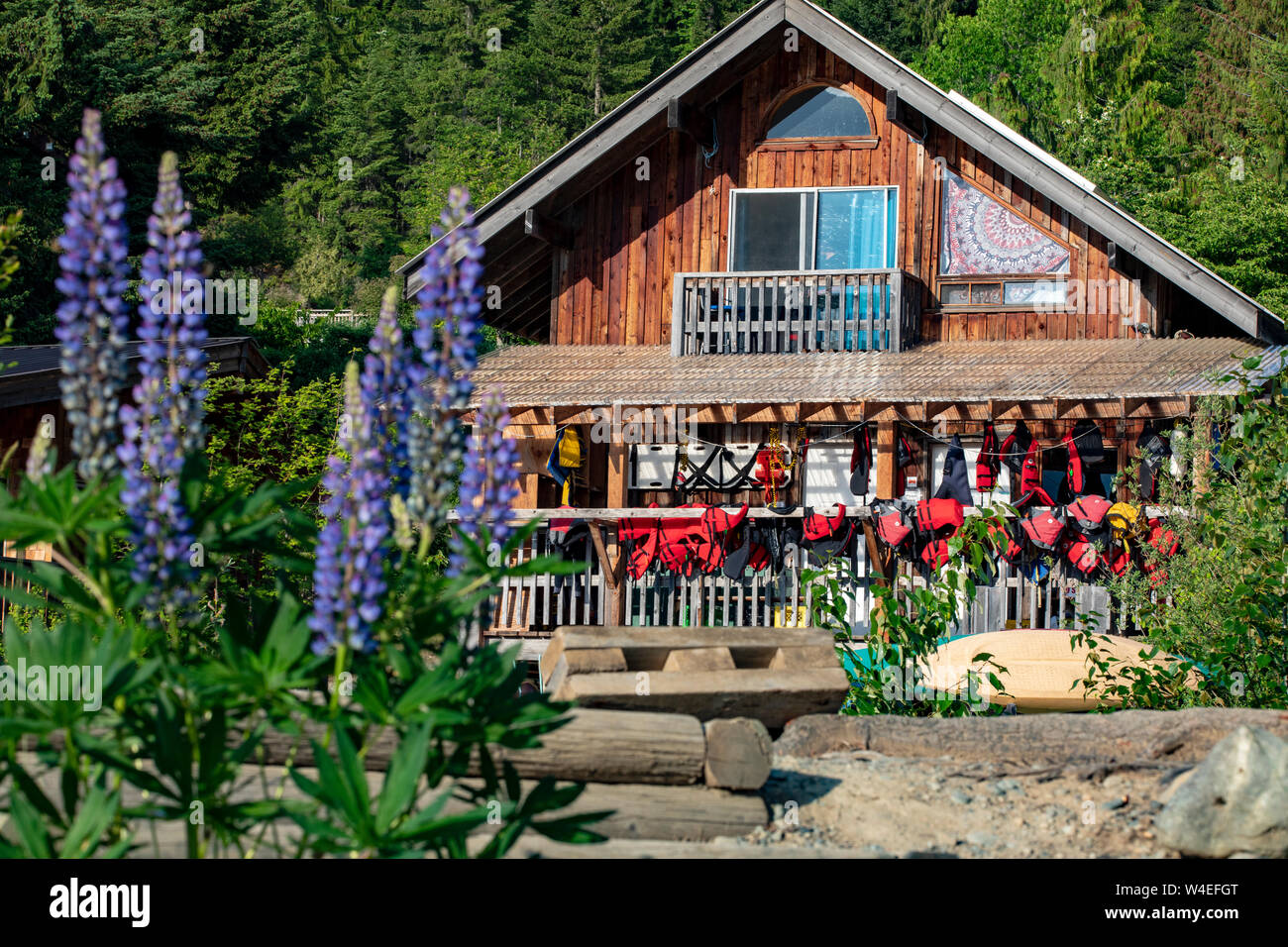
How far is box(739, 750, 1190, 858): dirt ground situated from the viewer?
217 inches

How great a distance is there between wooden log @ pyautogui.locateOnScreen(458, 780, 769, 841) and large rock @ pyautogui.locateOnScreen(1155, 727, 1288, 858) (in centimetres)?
179

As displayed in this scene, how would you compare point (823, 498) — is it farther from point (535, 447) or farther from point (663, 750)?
point (663, 750)

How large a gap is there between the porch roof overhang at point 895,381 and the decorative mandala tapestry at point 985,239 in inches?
39.5

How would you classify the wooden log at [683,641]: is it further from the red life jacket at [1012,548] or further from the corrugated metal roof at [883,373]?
the corrugated metal roof at [883,373]

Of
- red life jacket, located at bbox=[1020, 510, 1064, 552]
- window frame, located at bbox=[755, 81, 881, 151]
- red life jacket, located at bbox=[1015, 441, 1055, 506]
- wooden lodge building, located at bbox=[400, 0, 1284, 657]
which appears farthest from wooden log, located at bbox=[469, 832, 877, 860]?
window frame, located at bbox=[755, 81, 881, 151]

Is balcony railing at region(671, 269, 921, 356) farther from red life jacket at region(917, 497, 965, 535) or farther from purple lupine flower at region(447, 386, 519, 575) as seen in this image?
purple lupine flower at region(447, 386, 519, 575)

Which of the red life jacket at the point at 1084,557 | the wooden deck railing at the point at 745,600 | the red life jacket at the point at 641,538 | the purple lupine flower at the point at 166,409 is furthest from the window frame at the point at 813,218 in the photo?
the purple lupine flower at the point at 166,409

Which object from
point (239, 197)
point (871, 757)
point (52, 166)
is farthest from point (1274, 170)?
point (871, 757)

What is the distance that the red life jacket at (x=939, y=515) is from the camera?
40.9 ft

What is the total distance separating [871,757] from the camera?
267 inches

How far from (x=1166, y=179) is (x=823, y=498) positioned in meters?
23.4

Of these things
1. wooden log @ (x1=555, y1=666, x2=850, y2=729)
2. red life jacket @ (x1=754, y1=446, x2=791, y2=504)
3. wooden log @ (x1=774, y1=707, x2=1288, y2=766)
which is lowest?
wooden log @ (x1=774, y1=707, x2=1288, y2=766)

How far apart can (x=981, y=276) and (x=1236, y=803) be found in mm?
11166

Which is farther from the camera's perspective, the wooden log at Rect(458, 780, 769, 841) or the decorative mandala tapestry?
the decorative mandala tapestry
